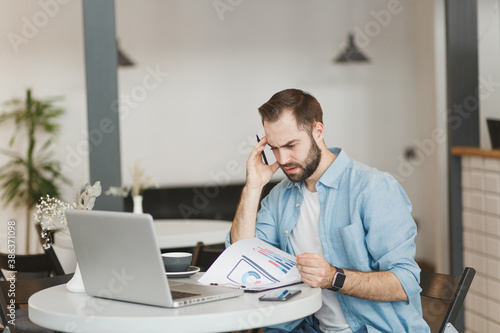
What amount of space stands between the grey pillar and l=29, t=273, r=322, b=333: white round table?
129 centimetres

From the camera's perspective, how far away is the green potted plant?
20.0 ft

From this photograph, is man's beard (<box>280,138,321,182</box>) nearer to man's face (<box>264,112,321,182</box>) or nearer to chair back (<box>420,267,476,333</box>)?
man's face (<box>264,112,321,182</box>)

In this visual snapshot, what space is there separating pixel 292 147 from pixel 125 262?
0.79m

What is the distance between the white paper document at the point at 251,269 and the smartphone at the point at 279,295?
0.10 metres

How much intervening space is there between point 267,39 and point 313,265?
199 inches

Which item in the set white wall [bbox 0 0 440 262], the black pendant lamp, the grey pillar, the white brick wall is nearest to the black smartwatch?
the grey pillar

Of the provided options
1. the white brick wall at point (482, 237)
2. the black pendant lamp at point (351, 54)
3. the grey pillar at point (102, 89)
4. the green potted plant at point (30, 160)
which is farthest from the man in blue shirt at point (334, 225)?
the black pendant lamp at point (351, 54)

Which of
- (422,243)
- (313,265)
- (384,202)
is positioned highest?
(384,202)

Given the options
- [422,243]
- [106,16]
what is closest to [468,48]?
[106,16]

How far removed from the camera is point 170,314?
1658mm

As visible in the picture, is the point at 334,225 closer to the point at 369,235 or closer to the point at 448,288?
the point at 369,235

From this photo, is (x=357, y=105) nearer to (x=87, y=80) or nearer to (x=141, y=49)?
(x=141, y=49)

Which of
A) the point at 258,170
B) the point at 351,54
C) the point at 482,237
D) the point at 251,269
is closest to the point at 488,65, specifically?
the point at 482,237

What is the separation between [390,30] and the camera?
6.91 m
